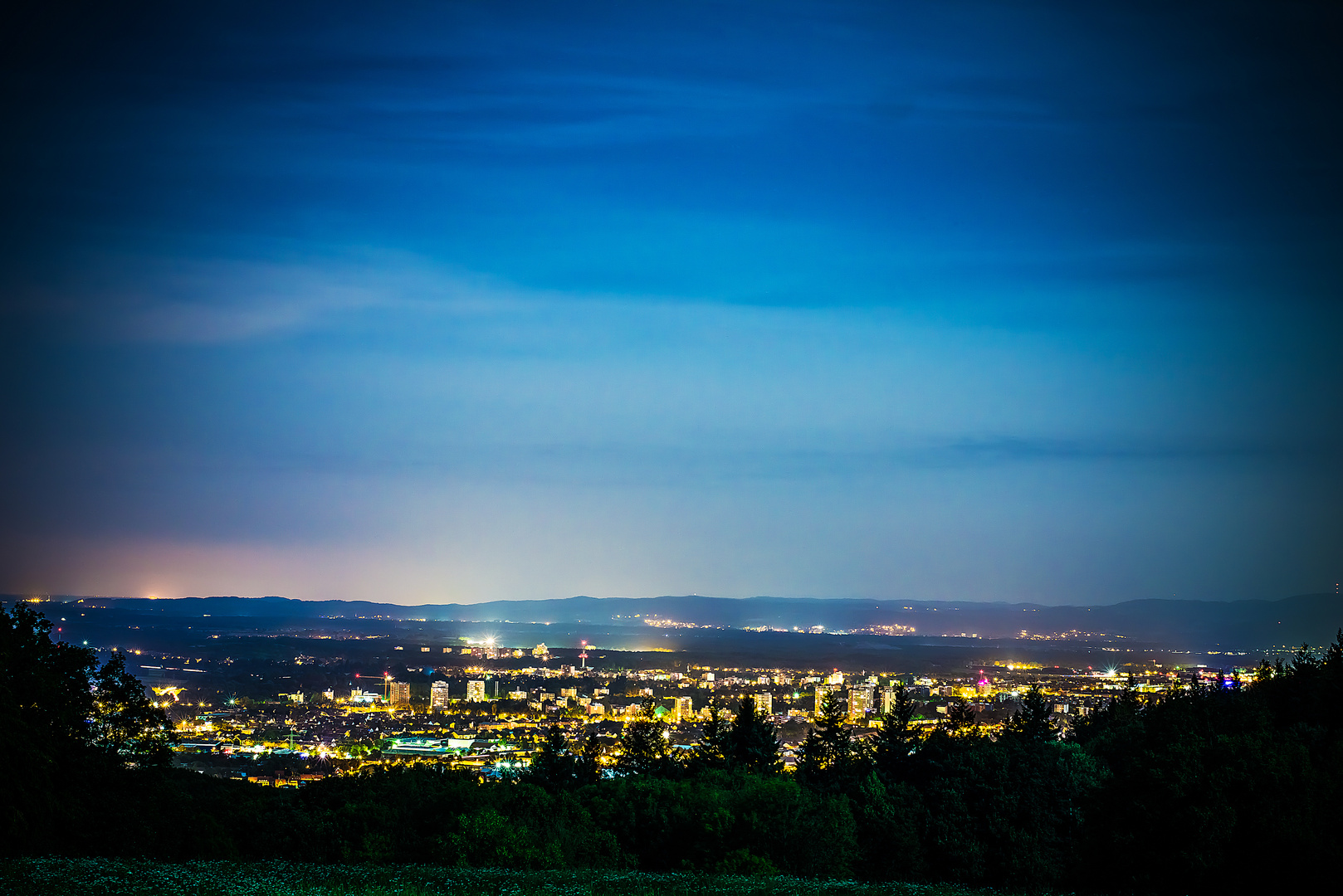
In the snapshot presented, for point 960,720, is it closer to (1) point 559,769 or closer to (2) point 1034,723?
(2) point 1034,723

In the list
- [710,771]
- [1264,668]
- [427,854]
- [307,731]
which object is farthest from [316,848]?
[307,731]

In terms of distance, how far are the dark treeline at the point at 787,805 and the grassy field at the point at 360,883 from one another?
261 inches

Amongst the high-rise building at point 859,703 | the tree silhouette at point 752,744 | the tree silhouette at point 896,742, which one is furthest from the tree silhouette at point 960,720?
the high-rise building at point 859,703

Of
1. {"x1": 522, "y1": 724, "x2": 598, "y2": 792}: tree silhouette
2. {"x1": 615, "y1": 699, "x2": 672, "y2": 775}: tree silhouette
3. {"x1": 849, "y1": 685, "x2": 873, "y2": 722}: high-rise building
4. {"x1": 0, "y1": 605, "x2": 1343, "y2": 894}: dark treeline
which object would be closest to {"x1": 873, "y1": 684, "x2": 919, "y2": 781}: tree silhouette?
{"x1": 0, "y1": 605, "x2": 1343, "y2": 894}: dark treeline

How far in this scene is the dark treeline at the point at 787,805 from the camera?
27.2 meters

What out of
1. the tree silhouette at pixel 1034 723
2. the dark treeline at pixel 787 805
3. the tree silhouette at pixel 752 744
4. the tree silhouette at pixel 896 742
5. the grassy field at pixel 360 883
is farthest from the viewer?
the tree silhouette at pixel 1034 723

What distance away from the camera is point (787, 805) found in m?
45.3

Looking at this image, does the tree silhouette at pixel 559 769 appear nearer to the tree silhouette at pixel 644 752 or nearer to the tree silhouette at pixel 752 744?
the tree silhouette at pixel 644 752

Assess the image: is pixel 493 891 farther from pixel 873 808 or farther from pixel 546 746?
pixel 546 746

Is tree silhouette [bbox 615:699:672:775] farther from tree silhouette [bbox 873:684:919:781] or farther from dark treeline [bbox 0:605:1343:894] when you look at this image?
tree silhouette [bbox 873:684:919:781]

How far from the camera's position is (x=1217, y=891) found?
86.0 feet

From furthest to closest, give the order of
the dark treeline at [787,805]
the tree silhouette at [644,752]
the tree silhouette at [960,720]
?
1. the tree silhouette at [960,720]
2. the tree silhouette at [644,752]
3. the dark treeline at [787,805]

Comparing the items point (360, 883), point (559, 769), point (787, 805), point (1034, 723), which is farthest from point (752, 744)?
point (360, 883)

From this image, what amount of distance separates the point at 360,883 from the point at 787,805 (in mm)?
29059
